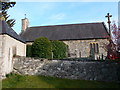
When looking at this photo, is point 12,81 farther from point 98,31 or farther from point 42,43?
point 98,31

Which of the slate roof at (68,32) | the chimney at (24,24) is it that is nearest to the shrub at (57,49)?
the slate roof at (68,32)

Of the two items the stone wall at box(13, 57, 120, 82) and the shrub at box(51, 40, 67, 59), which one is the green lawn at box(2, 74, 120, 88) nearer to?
the stone wall at box(13, 57, 120, 82)

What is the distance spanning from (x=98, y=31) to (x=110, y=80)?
49.0ft

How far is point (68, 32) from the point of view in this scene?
81.7 ft

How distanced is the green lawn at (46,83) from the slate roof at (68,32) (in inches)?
540

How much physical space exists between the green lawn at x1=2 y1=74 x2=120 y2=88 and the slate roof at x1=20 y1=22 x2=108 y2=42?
45.0ft

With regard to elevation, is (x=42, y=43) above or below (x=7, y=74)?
above

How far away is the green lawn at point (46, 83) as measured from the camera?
9.01m

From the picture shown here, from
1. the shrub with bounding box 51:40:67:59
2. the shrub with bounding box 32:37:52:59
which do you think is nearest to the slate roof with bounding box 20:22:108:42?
the shrub with bounding box 51:40:67:59

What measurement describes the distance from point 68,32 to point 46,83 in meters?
16.5

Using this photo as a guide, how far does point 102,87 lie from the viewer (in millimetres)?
8812

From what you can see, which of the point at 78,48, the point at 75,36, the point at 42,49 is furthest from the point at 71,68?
the point at 75,36

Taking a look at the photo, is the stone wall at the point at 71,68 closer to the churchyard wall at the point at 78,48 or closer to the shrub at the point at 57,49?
the shrub at the point at 57,49

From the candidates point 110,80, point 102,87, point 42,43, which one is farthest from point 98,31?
point 102,87
